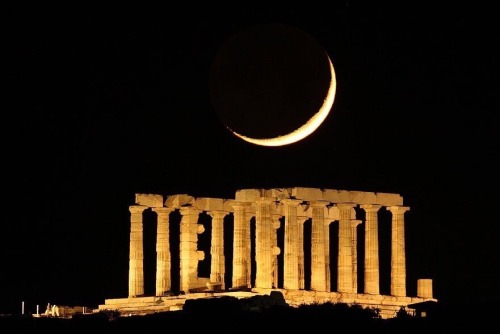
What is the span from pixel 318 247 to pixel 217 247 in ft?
20.2

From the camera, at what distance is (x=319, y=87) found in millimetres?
91250

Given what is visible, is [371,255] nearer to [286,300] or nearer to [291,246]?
[291,246]

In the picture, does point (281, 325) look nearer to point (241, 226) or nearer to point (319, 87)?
point (319, 87)

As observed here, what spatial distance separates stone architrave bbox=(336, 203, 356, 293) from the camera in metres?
103

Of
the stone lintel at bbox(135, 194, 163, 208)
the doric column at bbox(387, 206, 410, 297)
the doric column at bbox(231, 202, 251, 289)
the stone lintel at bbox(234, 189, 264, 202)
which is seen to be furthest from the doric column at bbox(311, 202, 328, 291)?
the stone lintel at bbox(135, 194, 163, 208)

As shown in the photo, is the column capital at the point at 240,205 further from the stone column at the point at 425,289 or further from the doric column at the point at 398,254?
the stone column at the point at 425,289

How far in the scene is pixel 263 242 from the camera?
100875 millimetres

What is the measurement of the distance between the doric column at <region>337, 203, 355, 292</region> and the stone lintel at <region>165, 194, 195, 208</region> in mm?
7444

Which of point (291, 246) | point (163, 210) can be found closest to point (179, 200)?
point (163, 210)

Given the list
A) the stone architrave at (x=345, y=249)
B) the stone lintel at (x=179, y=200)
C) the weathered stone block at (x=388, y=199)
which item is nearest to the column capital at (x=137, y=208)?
the stone lintel at (x=179, y=200)

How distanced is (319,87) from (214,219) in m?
16.3

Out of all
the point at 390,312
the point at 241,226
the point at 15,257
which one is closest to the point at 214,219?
the point at 241,226

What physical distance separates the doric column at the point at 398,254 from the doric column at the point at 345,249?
2715mm

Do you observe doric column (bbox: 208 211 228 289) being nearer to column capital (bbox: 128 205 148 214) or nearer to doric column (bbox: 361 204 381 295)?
column capital (bbox: 128 205 148 214)
